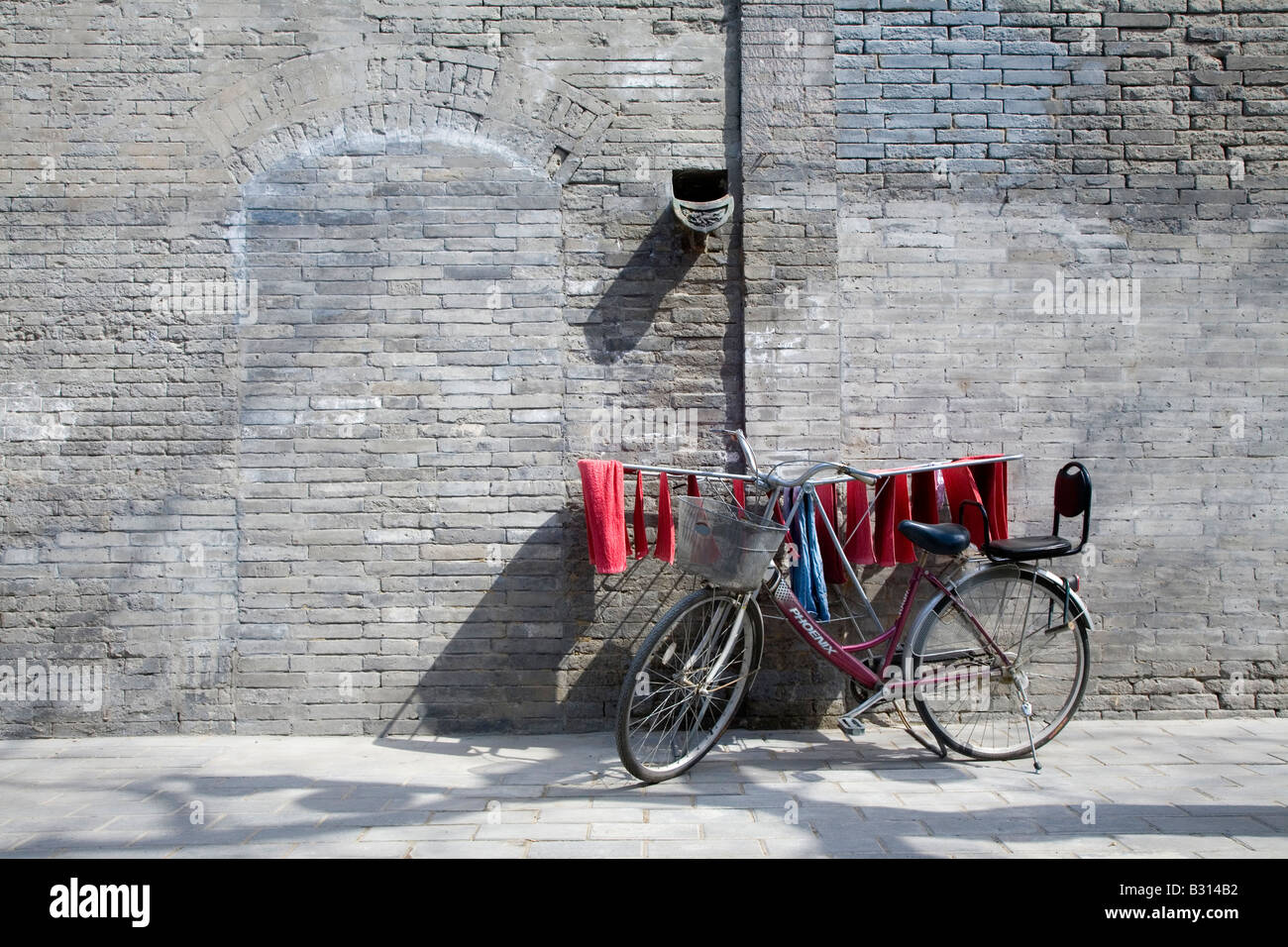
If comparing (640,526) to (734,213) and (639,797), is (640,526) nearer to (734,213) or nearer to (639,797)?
(639,797)

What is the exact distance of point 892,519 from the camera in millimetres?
4629

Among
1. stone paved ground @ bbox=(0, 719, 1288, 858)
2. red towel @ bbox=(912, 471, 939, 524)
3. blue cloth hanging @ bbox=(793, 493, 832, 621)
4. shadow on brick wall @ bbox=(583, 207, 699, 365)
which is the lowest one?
stone paved ground @ bbox=(0, 719, 1288, 858)

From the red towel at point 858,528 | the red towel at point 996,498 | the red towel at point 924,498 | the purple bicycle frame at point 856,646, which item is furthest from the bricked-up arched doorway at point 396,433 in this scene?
the red towel at point 996,498

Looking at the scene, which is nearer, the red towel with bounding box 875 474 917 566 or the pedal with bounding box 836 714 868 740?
the pedal with bounding box 836 714 868 740

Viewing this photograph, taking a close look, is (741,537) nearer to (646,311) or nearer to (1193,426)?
(646,311)

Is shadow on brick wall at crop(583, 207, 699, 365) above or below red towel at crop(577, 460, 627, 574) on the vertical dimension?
above

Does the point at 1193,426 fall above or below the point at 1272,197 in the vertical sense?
below

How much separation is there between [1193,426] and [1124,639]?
1.30 metres

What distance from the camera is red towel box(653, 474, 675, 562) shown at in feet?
15.0

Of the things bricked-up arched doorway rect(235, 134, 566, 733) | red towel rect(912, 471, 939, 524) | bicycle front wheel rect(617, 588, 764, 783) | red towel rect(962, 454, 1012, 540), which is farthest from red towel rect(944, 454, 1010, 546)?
bricked-up arched doorway rect(235, 134, 566, 733)

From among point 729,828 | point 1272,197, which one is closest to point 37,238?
point 729,828

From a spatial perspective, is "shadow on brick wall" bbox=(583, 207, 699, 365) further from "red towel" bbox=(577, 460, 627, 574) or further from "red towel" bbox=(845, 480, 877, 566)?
"red towel" bbox=(845, 480, 877, 566)

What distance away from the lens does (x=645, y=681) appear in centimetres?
396

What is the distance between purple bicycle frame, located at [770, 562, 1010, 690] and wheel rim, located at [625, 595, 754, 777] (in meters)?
0.23
